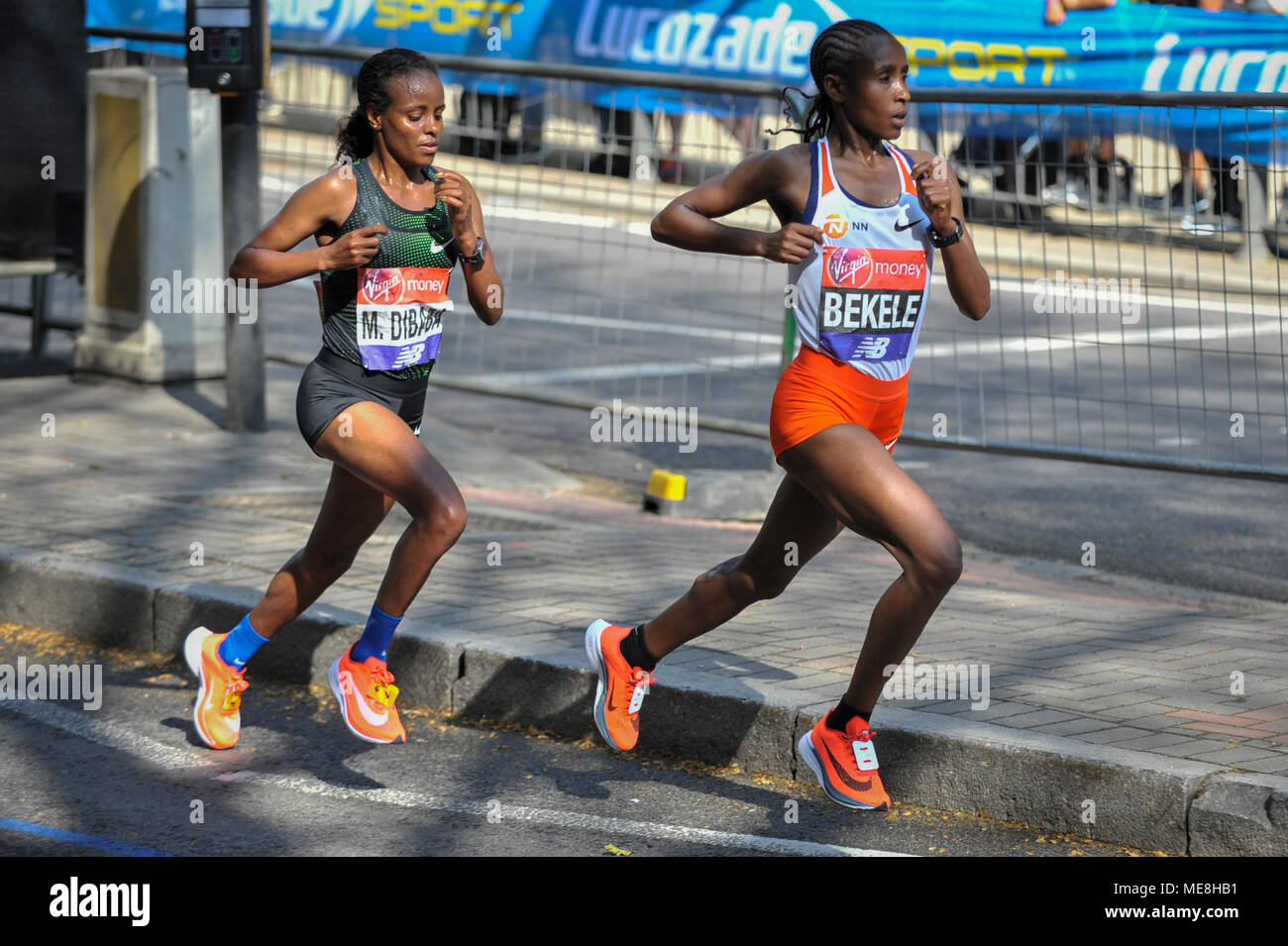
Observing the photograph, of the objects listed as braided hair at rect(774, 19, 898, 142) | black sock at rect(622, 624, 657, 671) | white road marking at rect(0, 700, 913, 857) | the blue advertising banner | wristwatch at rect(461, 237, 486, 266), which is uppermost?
the blue advertising banner

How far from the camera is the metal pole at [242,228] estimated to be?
895 cm

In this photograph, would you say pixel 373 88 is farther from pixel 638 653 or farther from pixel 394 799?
pixel 394 799

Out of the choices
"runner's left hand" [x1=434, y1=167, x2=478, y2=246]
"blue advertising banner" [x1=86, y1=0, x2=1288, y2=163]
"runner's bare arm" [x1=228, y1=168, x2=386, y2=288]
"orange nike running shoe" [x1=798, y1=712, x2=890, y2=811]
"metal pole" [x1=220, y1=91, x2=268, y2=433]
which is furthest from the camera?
"blue advertising banner" [x1=86, y1=0, x2=1288, y2=163]

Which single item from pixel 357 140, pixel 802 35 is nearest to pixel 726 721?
pixel 357 140

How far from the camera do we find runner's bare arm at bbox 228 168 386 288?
474 cm

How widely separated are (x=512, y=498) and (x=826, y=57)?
4.30 metres

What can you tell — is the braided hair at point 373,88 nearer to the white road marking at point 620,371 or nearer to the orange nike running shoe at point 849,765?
the orange nike running shoe at point 849,765

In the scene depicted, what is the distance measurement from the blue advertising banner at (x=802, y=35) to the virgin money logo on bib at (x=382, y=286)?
7414 millimetres

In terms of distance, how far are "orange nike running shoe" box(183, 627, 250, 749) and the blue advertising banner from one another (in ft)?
24.9

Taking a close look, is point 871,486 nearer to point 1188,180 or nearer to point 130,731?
point 130,731

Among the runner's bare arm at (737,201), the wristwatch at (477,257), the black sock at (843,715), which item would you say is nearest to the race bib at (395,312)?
the wristwatch at (477,257)
